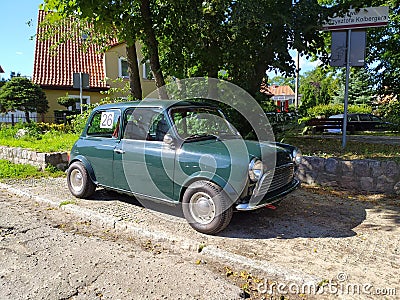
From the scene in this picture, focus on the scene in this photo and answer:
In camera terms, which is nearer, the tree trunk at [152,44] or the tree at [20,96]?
the tree trunk at [152,44]

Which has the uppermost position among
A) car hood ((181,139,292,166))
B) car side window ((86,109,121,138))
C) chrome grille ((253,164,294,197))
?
car side window ((86,109,121,138))

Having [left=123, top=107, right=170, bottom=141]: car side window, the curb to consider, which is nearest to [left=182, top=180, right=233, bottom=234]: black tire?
the curb

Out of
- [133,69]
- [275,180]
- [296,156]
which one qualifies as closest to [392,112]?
[133,69]

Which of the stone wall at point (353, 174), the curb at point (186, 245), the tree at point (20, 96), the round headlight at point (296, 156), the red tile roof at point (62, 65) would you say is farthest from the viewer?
the red tile roof at point (62, 65)

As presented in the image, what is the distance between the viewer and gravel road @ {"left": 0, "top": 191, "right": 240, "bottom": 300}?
122 inches

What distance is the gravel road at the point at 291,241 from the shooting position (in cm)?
322

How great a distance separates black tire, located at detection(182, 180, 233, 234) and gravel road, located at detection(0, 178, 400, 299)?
149mm

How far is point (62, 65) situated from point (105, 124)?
17.2 m

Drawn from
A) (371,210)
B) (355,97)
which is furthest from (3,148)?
(355,97)

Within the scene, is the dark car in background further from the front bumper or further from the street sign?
the front bumper

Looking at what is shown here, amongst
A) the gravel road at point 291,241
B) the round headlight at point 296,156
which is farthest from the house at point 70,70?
the round headlight at point 296,156

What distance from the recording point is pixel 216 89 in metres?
9.10

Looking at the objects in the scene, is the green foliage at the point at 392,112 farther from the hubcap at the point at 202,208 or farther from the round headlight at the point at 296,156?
the hubcap at the point at 202,208

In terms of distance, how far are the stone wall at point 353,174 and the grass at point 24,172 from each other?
5.99 metres
